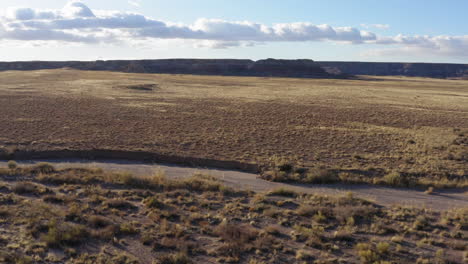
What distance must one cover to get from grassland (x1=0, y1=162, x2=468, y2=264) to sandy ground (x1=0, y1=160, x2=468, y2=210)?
1171mm

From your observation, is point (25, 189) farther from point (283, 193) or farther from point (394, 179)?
point (394, 179)

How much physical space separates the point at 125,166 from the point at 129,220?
27.0 feet

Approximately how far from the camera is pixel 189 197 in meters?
14.9

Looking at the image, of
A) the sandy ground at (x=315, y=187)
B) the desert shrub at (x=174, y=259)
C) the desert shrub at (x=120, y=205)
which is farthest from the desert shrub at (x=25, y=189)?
the desert shrub at (x=174, y=259)

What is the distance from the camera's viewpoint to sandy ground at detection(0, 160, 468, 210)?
15467 millimetres

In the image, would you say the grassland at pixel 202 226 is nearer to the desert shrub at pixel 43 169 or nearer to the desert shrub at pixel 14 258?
the desert shrub at pixel 14 258

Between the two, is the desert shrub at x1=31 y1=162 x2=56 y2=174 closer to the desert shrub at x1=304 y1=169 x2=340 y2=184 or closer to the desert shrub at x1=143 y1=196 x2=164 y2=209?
→ the desert shrub at x1=143 y1=196 x2=164 y2=209

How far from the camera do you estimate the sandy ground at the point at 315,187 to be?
1547 centimetres

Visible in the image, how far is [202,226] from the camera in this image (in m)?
12.0

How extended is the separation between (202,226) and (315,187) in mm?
7251

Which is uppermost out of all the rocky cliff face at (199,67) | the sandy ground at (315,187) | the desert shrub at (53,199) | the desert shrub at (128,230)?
the rocky cliff face at (199,67)

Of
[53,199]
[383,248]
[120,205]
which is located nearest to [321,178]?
[383,248]

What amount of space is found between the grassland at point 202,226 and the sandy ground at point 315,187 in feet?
3.84

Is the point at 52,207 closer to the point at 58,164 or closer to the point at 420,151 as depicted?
the point at 58,164
